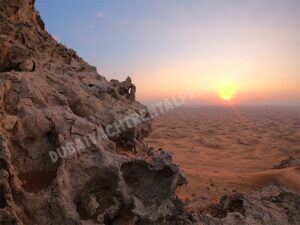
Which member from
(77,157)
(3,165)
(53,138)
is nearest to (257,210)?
(77,157)

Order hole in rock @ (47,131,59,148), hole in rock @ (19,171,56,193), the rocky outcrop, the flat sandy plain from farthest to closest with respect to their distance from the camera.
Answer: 1. the flat sandy plain
2. the rocky outcrop
3. hole in rock @ (47,131,59,148)
4. hole in rock @ (19,171,56,193)

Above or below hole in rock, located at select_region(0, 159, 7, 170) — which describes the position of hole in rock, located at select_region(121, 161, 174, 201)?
below

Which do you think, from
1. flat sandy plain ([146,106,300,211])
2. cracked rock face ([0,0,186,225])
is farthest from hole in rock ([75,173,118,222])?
flat sandy plain ([146,106,300,211])

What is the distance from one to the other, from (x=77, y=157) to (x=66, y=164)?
155mm

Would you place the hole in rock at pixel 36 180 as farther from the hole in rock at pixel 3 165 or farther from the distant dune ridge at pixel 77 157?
the hole in rock at pixel 3 165

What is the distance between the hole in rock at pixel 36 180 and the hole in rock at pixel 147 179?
2.45ft

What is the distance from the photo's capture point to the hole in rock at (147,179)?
3395 mm

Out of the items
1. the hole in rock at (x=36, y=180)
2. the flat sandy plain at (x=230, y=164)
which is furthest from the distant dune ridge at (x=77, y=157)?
the flat sandy plain at (x=230, y=164)

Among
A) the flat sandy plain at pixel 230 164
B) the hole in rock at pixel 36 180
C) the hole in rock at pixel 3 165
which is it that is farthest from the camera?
the flat sandy plain at pixel 230 164

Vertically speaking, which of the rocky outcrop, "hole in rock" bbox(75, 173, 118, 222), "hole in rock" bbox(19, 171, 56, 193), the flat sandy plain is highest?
"hole in rock" bbox(19, 171, 56, 193)

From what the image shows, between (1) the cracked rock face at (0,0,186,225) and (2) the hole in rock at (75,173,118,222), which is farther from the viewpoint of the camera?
(2) the hole in rock at (75,173,118,222)

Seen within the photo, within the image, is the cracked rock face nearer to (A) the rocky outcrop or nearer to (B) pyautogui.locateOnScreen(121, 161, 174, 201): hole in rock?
(B) pyautogui.locateOnScreen(121, 161, 174, 201): hole in rock

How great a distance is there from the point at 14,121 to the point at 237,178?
587cm

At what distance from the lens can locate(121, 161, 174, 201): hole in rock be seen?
134 inches
